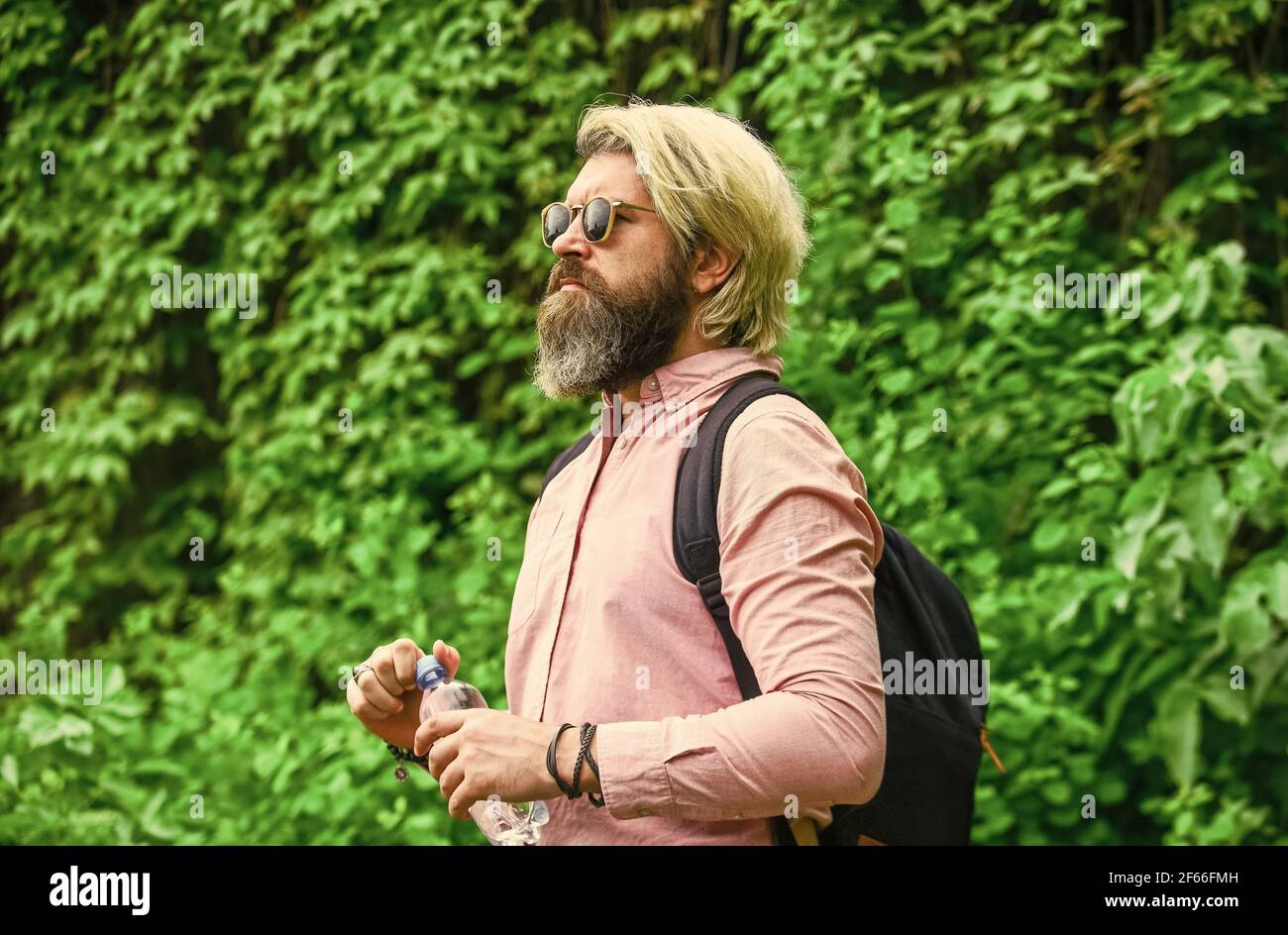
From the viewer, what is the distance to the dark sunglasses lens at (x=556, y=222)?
A: 1869 mm

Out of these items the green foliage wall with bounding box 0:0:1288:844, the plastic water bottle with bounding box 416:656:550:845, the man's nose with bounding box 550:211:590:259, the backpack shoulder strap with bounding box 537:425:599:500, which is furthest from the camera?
the green foliage wall with bounding box 0:0:1288:844

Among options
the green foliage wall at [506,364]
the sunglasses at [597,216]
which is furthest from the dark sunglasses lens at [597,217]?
the green foliage wall at [506,364]

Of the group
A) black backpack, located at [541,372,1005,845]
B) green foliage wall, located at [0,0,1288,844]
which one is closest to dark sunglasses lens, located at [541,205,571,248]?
black backpack, located at [541,372,1005,845]

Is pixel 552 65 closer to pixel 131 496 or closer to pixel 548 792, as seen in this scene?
pixel 131 496

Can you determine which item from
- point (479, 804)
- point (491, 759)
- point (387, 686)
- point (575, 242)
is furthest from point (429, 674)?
point (575, 242)

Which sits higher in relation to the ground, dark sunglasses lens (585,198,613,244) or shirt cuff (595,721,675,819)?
dark sunglasses lens (585,198,613,244)

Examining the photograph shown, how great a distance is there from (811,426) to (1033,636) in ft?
5.85

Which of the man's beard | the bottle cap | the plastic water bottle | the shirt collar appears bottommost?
the plastic water bottle

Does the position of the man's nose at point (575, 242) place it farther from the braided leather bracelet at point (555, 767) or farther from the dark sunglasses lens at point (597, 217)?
the braided leather bracelet at point (555, 767)

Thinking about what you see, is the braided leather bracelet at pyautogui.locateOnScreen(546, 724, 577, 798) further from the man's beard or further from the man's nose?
the man's nose

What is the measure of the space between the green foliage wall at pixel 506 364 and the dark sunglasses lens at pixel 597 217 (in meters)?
1.63

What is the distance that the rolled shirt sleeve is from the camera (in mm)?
1432

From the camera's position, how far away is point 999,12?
12.7 ft

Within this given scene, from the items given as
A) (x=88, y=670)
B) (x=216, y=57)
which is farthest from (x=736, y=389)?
(x=216, y=57)
